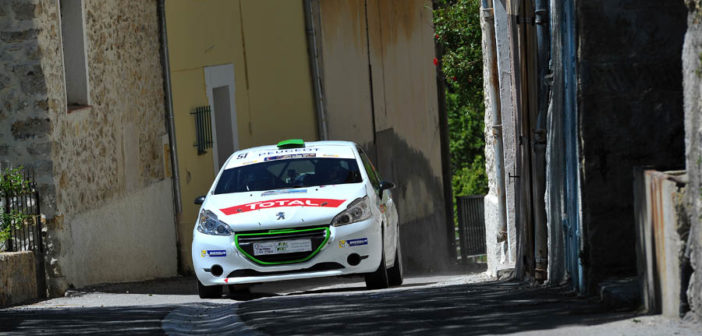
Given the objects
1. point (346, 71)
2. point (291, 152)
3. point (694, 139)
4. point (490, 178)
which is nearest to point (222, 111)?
point (346, 71)

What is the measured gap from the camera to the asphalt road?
7.07 m

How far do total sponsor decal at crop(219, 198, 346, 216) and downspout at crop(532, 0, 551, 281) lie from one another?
233cm

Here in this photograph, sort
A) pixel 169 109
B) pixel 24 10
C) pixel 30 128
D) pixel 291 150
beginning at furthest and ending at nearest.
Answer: pixel 169 109
pixel 30 128
pixel 24 10
pixel 291 150

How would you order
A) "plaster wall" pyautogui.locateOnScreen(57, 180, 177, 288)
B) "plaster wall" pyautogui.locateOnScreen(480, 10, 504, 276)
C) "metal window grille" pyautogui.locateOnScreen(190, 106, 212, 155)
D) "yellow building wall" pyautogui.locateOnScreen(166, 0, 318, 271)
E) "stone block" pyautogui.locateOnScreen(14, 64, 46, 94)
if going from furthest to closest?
"metal window grille" pyautogui.locateOnScreen(190, 106, 212, 155), "yellow building wall" pyautogui.locateOnScreen(166, 0, 318, 271), "plaster wall" pyautogui.locateOnScreen(57, 180, 177, 288), "plaster wall" pyautogui.locateOnScreen(480, 10, 504, 276), "stone block" pyautogui.locateOnScreen(14, 64, 46, 94)

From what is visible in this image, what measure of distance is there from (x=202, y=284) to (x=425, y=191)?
54.2 ft

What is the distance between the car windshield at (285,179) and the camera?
13.2 meters

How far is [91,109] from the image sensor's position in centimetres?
1703

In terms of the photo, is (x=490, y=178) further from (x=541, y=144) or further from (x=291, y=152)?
(x=541, y=144)

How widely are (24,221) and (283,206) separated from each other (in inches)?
150

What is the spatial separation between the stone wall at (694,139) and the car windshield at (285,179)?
7022 mm

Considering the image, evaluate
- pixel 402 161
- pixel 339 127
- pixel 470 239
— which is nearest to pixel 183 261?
pixel 339 127

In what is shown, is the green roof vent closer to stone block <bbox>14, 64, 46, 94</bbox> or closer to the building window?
stone block <bbox>14, 64, 46, 94</bbox>

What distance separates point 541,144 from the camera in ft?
33.9

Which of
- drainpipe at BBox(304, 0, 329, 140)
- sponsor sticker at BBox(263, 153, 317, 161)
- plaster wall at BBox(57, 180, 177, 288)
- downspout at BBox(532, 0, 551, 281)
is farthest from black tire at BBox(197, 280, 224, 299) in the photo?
drainpipe at BBox(304, 0, 329, 140)
